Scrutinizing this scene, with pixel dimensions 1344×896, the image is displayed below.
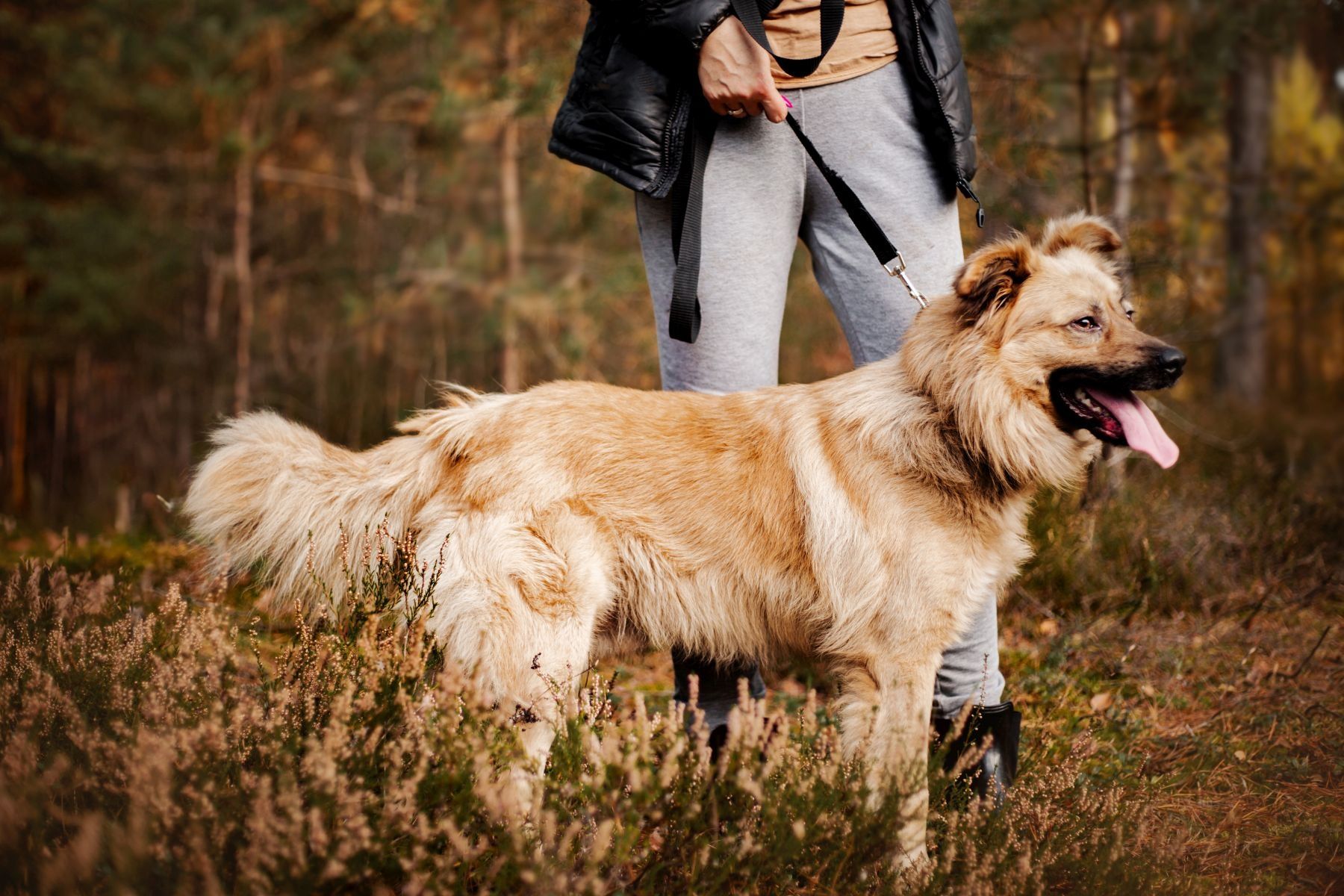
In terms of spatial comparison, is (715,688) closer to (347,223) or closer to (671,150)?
(671,150)

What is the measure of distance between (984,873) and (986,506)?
1066 millimetres

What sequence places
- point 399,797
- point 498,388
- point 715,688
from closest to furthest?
point 399,797
point 715,688
point 498,388

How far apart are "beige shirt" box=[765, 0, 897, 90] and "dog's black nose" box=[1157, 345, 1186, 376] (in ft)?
3.80

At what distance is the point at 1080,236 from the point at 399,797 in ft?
8.15

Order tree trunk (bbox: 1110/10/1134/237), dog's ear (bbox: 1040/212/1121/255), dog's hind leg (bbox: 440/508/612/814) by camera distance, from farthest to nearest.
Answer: tree trunk (bbox: 1110/10/1134/237) < dog's ear (bbox: 1040/212/1121/255) < dog's hind leg (bbox: 440/508/612/814)

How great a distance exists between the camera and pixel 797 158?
297cm

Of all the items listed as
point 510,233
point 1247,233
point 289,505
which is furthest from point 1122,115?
point 510,233

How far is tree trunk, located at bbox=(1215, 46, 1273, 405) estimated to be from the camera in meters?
10.4

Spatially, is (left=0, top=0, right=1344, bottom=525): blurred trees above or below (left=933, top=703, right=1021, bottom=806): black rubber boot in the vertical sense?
above

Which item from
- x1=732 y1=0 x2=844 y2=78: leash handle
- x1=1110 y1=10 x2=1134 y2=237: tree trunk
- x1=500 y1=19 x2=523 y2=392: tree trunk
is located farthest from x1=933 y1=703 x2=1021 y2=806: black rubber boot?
x1=500 y1=19 x2=523 y2=392: tree trunk

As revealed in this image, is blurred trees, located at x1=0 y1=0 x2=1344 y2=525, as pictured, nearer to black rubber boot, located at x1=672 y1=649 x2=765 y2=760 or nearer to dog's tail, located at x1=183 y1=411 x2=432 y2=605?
dog's tail, located at x1=183 y1=411 x2=432 y2=605

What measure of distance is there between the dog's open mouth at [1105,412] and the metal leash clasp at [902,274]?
456 millimetres

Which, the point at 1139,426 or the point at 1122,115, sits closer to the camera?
the point at 1139,426

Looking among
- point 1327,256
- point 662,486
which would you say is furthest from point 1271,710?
point 1327,256
